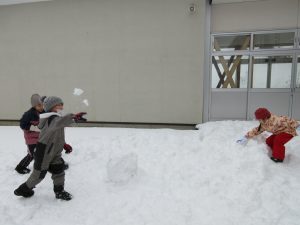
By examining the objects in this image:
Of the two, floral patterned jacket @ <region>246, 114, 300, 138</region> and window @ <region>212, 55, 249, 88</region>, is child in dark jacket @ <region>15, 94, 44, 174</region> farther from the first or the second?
window @ <region>212, 55, 249, 88</region>

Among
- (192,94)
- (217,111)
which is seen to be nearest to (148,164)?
(192,94)

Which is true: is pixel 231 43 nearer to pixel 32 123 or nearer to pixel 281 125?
pixel 281 125

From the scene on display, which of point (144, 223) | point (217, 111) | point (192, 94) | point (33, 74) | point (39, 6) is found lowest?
point (144, 223)

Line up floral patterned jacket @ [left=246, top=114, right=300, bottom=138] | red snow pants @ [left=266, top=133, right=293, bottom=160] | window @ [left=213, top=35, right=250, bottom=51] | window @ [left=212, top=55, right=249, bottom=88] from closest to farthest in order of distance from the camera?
red snow pants @ [left=266, top=133, right=293, bottom=160] < floral patterned jacket @ [left=246, top=114, right=300, bottom=138] < window @ [left=213, top=35, right=250, bottom=51] < window @ [left=212, top=55, right=249, bottom=88]

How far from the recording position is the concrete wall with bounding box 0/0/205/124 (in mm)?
7535

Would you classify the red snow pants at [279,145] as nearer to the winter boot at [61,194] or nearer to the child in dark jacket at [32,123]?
the winter boot at [61,194]

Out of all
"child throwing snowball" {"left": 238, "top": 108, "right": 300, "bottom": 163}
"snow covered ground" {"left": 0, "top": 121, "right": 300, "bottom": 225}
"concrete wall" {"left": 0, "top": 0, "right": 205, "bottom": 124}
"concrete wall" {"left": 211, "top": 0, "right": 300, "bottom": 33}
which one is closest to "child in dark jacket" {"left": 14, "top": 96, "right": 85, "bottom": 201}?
"snow covered ground" {"left": 0, "top": 121, "right": 300, "bottom": 225}

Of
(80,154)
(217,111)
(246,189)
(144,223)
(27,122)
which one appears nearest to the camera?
(144,223)

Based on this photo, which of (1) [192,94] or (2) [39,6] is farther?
(2) [39,6]

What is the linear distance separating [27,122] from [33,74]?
16.5 feet

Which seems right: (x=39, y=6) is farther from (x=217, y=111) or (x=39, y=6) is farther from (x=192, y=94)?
(x=217, y=111)

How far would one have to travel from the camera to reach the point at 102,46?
800 centimetres

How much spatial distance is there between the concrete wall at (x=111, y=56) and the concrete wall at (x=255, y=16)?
703 mm

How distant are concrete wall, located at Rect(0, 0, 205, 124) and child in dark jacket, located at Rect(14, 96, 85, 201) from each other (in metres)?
4.53
